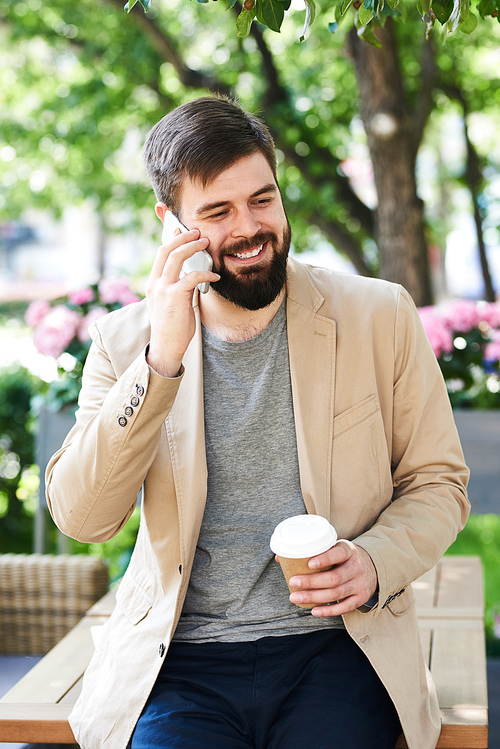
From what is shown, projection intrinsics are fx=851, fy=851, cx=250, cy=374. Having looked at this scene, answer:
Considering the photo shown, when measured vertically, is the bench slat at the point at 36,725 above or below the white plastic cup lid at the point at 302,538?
below

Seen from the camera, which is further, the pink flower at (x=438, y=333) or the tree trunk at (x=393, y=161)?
the tree trunk at (x=393, y=161)

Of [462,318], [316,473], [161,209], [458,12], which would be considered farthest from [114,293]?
[458,12]

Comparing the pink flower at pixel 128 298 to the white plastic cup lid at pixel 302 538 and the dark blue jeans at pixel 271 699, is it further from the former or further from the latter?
the white plastic cup lid at pixel 302 538

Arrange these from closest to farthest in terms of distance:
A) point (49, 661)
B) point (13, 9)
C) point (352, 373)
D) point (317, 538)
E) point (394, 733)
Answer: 1. point (317, 538)
2. point (394, 733)
3. point (352, 373)
4. point (49, 661)
5. point (13, 9)

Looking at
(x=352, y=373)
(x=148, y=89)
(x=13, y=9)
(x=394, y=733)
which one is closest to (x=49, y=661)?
(x=394, y=733)

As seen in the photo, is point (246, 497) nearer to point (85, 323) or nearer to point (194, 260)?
point (194, 260)

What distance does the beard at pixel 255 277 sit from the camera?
2256mm

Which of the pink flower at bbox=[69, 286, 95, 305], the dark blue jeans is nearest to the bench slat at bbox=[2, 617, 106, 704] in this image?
the dark blue jeans

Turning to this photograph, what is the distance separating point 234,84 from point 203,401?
6.05 metres

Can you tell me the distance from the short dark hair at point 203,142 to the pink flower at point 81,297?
261cm

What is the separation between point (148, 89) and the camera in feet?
24.7

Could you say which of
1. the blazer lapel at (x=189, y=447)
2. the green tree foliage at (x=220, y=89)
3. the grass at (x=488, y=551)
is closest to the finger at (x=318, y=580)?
the blazer lapel at (x=189, y=447)

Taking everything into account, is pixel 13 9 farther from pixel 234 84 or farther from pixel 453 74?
pixel 453 74

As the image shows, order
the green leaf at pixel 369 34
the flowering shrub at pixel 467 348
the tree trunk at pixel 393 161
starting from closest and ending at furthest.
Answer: the green leaf at pixel 369 34 → the flowering shrub at pixel 467 348 → the tree trunk at pixel 393 161
